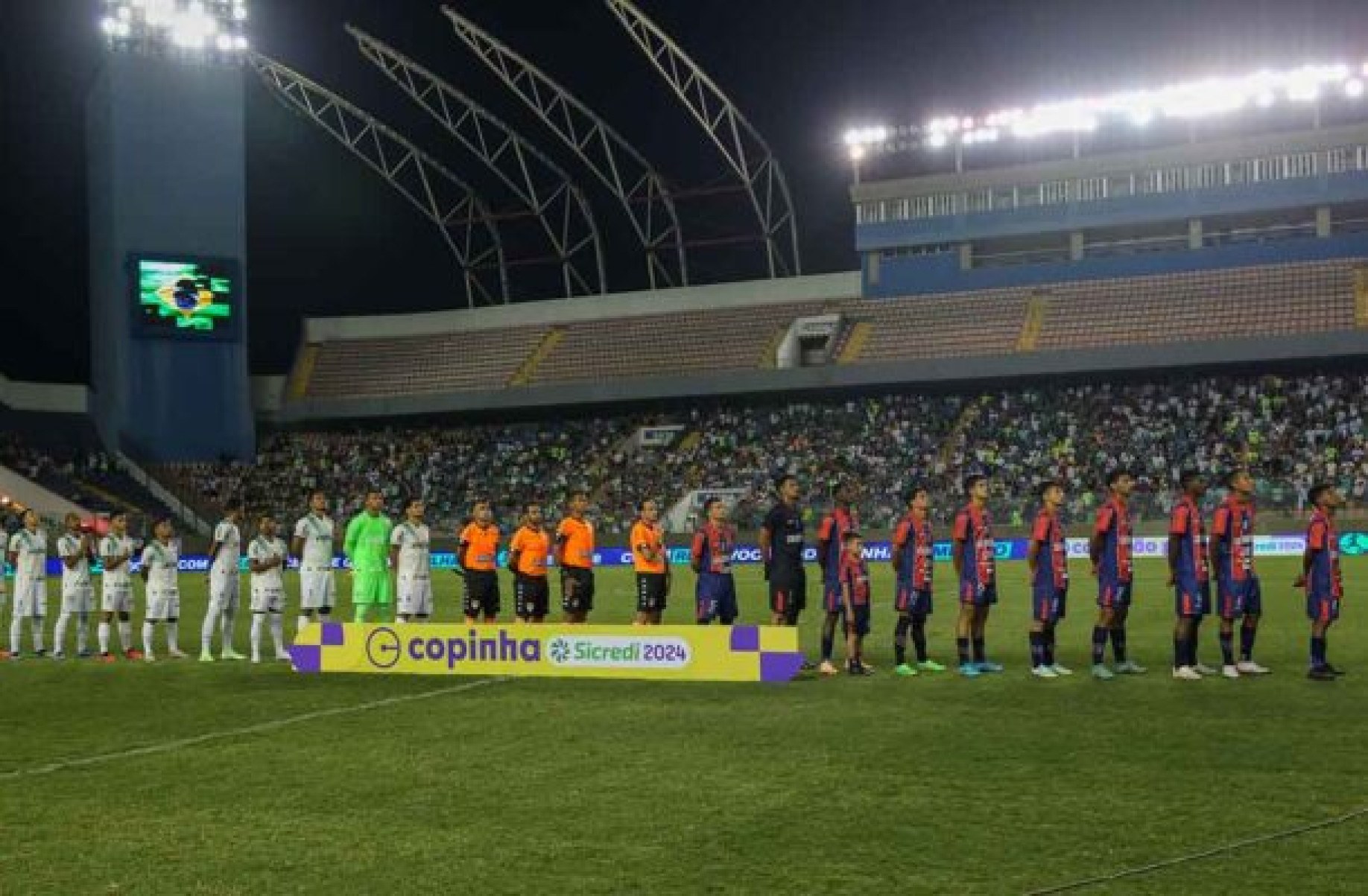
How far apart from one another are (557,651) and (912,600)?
3.71m

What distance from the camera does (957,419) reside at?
1996 inches

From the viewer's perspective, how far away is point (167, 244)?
55594 mm

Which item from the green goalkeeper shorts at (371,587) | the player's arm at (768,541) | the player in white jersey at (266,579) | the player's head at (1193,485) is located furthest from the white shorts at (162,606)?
the player's head at (1193,485)

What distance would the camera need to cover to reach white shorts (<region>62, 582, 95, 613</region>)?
1998cm

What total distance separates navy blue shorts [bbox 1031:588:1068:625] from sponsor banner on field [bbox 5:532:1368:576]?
16.9 metres

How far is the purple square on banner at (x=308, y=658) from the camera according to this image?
54.7 ft

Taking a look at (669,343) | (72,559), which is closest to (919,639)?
(72,559)

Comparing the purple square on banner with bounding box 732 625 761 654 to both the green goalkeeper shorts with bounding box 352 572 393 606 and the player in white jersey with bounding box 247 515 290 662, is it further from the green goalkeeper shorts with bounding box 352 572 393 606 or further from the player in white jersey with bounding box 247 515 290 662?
the player in white jersey with bounding box 247 515 290 662

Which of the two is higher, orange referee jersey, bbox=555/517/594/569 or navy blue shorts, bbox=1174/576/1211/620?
orange referee jersey, bbox=555/517/594/569

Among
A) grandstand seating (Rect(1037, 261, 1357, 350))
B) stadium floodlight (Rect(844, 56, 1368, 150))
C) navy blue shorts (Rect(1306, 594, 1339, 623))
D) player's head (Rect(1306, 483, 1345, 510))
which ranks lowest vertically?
navy blue shorts (Rect(1306, 594, 1339, 623))

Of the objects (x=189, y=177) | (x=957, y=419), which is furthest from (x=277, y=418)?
(x=957, y=419)

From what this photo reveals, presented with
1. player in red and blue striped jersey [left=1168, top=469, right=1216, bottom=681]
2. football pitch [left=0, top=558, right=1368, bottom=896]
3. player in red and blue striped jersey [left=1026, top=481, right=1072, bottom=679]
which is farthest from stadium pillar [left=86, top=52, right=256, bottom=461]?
player in red and blue striped jersey [left=1168, top=469, right=1216, bottom=681]

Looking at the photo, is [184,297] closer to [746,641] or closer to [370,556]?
[370,556]

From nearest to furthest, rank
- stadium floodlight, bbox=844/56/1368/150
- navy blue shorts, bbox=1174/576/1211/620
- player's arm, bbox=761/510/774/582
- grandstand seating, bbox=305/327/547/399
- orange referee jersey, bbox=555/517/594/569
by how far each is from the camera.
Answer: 1. navy blue shorts, bbox=1174/576/1211/620
2. player's arm, bbox=761/510/774/582
3. orange referee jersey, bbox=555/517/594/569
4. stadium floodlight, bbox=844/56/1368/150
5. grandstand seating, bbox=305/327/547/399
